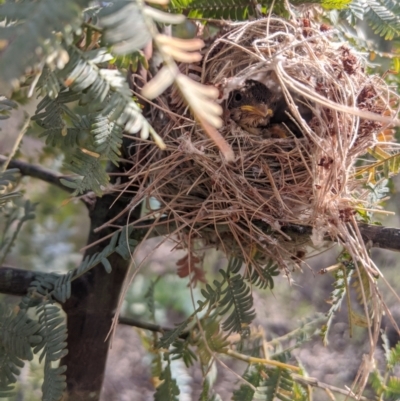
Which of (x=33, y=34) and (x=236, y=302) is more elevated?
(x=33, y=34)

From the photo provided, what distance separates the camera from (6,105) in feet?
2.09

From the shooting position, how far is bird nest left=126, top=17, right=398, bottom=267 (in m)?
0.83

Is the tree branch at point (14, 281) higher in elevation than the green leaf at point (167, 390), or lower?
higher

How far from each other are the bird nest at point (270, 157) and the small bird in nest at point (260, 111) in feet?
0.04

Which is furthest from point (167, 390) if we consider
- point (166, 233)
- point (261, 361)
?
point (166, 233)

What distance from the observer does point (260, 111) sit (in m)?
0.98

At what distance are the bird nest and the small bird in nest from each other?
0.01 metres

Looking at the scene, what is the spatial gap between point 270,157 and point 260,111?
0.37 feet

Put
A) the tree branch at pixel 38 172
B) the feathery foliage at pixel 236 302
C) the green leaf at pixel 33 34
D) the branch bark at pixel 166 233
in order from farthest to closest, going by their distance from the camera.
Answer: the tree branch at pixel 38 172 < the feathery foliage at pixel 236 302 < the branch bark at pixel 166 233 < the green leaf at pixel 33 34

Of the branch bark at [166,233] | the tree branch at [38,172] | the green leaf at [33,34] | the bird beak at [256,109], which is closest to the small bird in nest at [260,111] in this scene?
the bird beak at [256,109]

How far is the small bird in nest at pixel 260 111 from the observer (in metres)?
0.97

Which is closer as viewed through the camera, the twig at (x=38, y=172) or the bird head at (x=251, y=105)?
the bird head at (x=251, y=105)

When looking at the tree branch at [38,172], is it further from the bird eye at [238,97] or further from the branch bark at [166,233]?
the bird eye at [238,97]

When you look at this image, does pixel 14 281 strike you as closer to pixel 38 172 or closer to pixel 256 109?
pixel 38 172
